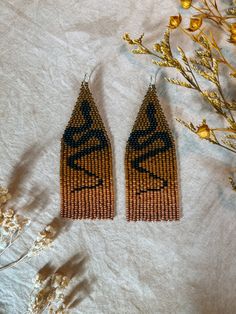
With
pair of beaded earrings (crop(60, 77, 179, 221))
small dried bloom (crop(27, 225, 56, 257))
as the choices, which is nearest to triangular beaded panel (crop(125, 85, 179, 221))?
pair of beaded earrings (crop(60, 77, 179, 221))

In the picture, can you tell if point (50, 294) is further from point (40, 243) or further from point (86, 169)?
point (86, 169)

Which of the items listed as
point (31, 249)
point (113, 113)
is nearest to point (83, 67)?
point (113, 113)

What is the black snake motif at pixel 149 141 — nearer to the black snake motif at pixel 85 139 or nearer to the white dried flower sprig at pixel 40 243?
the black snake motif at pixel 85 139

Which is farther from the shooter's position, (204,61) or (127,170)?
(127,170)

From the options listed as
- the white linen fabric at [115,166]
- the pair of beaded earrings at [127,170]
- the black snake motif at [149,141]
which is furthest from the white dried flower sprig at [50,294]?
the black snake motif at [149,141]

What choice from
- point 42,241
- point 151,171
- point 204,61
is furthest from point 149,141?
point 42,241

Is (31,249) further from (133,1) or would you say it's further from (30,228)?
(133,1)

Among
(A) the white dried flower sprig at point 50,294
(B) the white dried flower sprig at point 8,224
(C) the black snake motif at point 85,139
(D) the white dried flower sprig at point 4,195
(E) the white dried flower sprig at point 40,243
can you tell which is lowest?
(A) the white dried flower sprig at point 50,294
